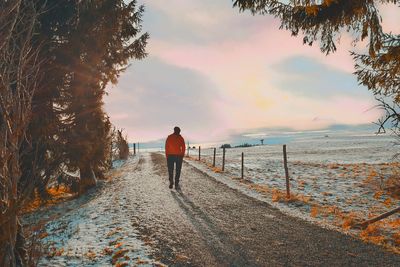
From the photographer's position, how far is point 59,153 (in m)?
11.0

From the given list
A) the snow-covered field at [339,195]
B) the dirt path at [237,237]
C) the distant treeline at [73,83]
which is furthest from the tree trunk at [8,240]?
the distant treeline at [73,83]

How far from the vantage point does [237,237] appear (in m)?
6.36

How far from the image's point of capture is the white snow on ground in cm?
523

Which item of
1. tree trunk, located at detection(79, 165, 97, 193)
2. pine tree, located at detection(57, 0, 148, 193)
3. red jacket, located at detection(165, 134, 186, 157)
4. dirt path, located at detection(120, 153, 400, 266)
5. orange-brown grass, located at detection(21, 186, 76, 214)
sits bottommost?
orange-brown grass, located at detection(21, 186, 76, 214)

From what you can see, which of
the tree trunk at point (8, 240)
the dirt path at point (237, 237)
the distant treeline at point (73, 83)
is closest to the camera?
the tree trunk at point (8, 240)

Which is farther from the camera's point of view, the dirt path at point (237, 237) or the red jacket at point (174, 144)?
the red jacket at point (174, 144)

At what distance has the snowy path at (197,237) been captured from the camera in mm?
5199

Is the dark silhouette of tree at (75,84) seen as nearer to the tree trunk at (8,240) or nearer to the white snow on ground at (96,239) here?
the white snow on ground at (96,239)

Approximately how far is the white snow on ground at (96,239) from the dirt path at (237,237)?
30cm

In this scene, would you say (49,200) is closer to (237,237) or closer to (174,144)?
(174,144)

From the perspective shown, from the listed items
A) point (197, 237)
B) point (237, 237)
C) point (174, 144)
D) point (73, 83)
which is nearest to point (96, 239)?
point (197, 237)

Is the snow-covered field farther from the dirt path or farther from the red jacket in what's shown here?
the red jacket

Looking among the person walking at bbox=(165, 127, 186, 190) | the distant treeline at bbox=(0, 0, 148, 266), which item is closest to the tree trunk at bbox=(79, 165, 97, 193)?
the distant treeline at bbox=(0, 0, 148, 266)

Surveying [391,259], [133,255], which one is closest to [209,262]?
[133,255]
